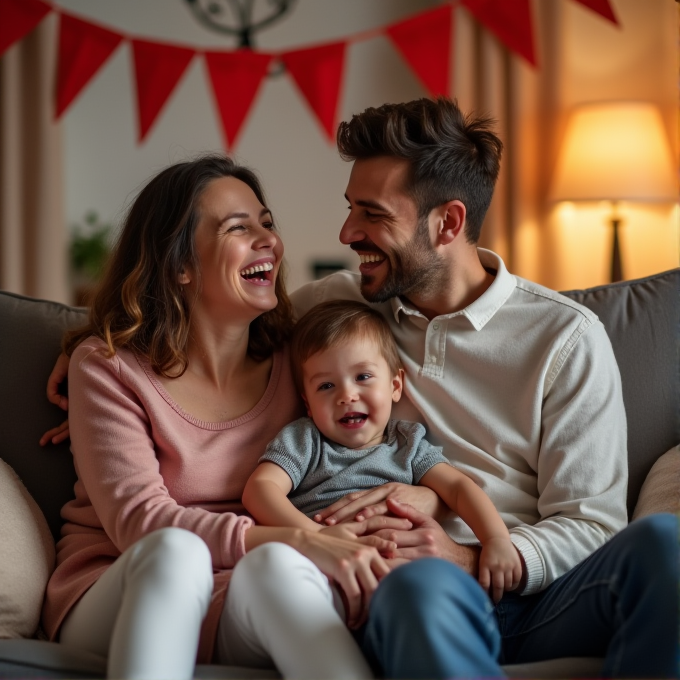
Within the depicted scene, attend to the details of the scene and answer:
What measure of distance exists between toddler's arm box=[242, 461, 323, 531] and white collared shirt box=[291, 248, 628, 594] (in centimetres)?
31

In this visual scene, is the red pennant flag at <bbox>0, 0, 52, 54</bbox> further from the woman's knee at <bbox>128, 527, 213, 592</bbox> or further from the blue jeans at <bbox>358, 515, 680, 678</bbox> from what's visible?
the blue jeans at <bbox>358, 515, 680, 678</bbox>

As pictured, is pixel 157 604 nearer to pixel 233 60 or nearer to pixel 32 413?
pixel 32 413

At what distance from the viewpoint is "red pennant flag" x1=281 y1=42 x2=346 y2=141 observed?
10.9 feet

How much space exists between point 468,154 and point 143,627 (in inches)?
48.2

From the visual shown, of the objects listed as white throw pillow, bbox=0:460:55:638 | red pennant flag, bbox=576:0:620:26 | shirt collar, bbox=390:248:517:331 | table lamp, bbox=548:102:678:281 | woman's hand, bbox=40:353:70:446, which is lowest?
white throw pillow, bbox=0:460:55:638

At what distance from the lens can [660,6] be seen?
362 centimetres

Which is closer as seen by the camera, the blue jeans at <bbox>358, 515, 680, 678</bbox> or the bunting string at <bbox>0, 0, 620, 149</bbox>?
the blue jeans at <bbox>358, 515, 680, 678</bbox>

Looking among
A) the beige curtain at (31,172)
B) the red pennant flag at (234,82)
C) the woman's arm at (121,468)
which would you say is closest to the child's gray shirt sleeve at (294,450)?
the woman's arm at (121,468)

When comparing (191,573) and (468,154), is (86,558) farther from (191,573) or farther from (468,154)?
(468,154)

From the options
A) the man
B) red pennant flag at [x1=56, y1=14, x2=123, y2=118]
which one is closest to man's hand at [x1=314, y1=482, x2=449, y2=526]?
the man

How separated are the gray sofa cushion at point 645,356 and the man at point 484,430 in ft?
0.37

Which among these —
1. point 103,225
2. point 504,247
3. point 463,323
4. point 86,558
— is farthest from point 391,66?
point 86,558

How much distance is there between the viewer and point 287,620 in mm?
1157

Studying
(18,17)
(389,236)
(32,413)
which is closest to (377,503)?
(389,236)
